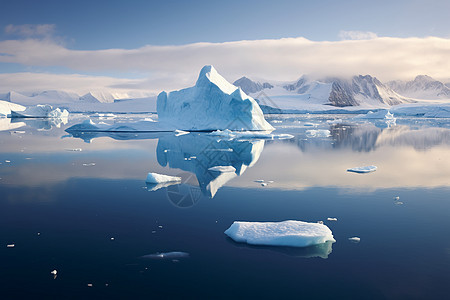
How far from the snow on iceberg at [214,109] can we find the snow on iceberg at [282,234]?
19.8m

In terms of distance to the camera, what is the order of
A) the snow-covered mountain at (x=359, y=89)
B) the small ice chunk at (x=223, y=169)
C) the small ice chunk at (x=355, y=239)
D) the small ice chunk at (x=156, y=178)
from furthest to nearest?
the snow-covered mountain at (x=359, y=89), the small ice chunk at (x=223, y=169), the small ice chunk at (x=156, y=178), the small ice chunk at (x=355, y=239)

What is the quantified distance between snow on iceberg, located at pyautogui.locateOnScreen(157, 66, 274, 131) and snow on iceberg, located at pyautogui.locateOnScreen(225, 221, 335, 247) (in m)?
19.8

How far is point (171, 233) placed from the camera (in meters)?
5.45

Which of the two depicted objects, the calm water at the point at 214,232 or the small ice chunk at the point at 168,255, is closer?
the calm water at the point at 214,232

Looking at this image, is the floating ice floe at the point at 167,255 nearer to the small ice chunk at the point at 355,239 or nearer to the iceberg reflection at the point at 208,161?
the small ice chunk at the point at 355,239

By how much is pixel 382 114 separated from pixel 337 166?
140 ft

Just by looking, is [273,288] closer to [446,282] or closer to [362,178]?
[446,282]

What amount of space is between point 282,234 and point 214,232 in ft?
3.53

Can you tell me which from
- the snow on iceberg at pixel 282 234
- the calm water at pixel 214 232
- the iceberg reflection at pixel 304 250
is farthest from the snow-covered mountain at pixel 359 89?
the iceberg reflection at pixel 304 250

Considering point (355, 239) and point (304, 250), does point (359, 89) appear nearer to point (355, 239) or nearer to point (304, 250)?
point (355, 239)

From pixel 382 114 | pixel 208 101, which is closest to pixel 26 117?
pixel 208 101

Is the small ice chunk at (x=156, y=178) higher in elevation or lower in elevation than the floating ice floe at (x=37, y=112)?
higher

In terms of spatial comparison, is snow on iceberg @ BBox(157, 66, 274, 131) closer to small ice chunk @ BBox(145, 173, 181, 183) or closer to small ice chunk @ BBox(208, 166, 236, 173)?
small ice chunk @ BBox(208, 166, 236, 173)

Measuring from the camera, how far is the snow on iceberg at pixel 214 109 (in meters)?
25.3
